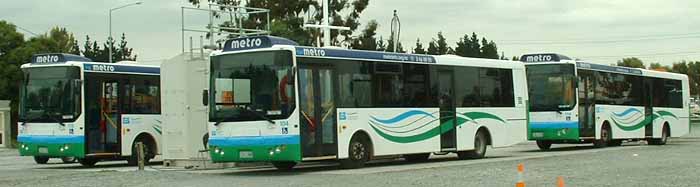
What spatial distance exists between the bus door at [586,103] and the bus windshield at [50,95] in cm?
1550

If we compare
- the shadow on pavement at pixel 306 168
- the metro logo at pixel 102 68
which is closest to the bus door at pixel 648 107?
the shadow on pavement at pixel 306 168

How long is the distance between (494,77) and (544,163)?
14.1 feet

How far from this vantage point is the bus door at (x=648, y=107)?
114 ft

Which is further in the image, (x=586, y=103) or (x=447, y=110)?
(x=586, y=103)

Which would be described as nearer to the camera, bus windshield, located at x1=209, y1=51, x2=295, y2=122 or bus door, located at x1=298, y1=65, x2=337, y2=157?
bus windshield, located at x1=209, y1=51, x2=295, y2=122

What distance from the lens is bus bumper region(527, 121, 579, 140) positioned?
3003 cm

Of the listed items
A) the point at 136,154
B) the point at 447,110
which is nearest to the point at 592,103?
the point at 447,110

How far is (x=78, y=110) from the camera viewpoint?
24.4 m

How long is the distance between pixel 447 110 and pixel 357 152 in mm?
3912

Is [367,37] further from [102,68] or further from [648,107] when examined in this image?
[102,68]

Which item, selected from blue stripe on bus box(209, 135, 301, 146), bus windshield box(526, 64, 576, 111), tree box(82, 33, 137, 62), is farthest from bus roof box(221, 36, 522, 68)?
tree box(82, 33, 137, 62)

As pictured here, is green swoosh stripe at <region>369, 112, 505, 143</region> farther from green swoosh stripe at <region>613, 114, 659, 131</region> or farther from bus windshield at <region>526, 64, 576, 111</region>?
green swoosh stripe at <region>613, 114, 659, 131</region>

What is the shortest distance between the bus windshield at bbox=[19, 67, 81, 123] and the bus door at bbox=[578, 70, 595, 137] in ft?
50.9

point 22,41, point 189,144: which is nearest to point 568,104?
point 189,144
